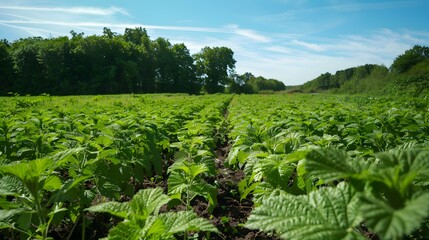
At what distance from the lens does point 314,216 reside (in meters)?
1.15

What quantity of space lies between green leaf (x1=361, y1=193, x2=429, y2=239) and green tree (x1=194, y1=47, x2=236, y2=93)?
3019 inches

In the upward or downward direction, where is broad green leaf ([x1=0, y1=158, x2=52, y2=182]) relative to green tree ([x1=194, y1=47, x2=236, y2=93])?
downward

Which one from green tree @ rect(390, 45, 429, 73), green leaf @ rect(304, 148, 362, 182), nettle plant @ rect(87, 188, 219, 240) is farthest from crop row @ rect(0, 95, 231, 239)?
green tree @ rect(390, 45, 429, 73)

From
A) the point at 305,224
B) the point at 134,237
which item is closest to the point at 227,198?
the point at 134,237

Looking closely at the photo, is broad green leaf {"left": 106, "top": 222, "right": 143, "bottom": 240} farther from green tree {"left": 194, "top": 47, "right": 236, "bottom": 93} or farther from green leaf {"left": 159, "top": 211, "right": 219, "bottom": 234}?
green tree {"left": 194, "top": 47, "right": 236, "bottom": 93}

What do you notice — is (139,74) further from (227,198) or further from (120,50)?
(227,198)

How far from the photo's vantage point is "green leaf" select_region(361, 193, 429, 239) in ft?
2.48

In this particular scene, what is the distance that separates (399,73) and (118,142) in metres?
37.6

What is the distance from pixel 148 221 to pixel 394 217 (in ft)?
3.50

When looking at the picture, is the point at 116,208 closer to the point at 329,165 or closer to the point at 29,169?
the point at 29,169

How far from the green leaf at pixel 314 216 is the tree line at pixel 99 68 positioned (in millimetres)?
54095

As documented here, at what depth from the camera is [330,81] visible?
11031cm

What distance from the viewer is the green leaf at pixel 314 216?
1045mm

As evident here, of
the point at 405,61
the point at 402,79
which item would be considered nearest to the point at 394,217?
the point at 402,79
